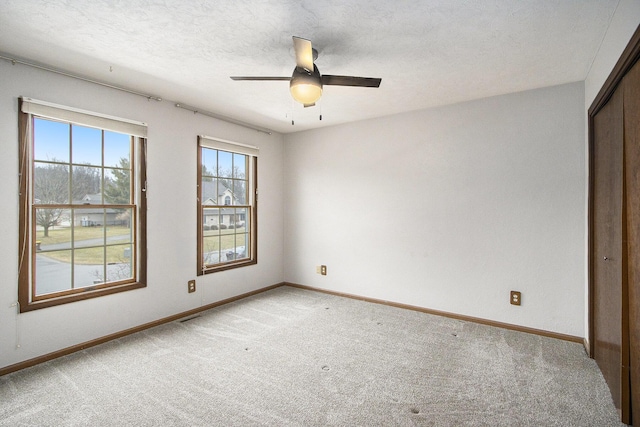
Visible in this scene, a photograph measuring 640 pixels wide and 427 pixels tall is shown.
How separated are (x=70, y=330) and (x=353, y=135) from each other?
387 centimetres

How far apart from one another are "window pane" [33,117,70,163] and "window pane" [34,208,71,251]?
476 millimetres

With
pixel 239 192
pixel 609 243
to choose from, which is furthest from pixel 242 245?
pixel 609 243

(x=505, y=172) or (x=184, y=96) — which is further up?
(x=184, y=96)

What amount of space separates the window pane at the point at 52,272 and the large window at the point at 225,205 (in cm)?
132

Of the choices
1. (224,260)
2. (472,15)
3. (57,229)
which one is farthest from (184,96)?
(472,15)

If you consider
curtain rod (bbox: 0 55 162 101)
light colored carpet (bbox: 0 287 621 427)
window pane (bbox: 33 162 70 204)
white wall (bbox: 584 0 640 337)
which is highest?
curtain rod (bbox: 0 55 162 101)

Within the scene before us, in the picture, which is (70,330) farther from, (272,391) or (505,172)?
(505,172)

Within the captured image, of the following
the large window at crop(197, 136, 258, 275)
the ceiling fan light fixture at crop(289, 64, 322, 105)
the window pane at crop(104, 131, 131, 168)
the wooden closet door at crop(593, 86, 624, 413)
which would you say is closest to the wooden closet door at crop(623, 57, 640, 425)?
the wooden closet door at crop(593, 86, 624, 413)

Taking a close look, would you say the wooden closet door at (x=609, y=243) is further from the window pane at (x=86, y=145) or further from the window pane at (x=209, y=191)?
the window pane at (x=86, y=145)

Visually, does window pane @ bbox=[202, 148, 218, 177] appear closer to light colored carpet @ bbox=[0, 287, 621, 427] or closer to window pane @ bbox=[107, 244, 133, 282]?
window pane @ bbox=[107, 244, 133, 282]

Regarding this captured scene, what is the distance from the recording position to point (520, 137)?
3.19 meters

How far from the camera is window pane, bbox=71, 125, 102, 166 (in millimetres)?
2805

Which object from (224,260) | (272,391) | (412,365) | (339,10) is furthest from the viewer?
(224,260)

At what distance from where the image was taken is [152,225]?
10.9 ft
